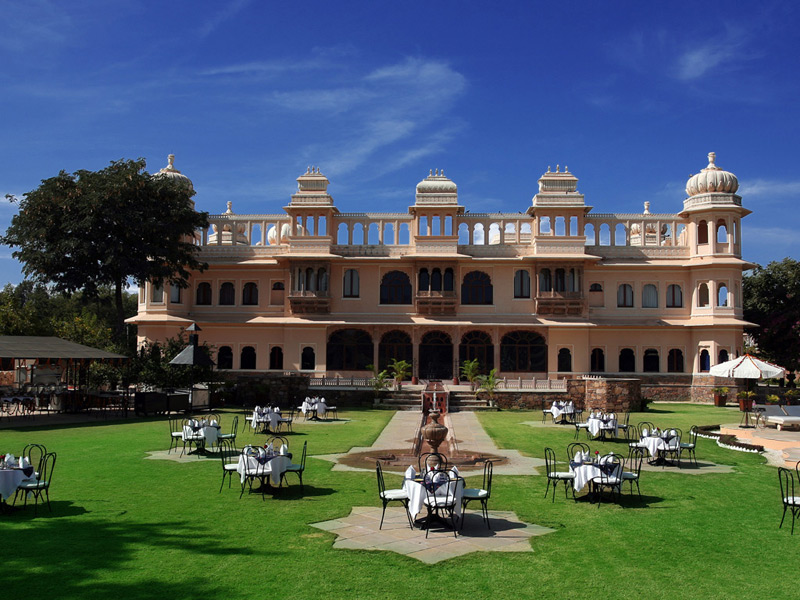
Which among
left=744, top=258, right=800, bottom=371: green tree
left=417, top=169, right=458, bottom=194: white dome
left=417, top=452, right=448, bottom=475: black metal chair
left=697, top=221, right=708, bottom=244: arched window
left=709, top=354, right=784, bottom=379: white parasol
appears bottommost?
left=417, top=452, right=448, bottom=475: black metal chair

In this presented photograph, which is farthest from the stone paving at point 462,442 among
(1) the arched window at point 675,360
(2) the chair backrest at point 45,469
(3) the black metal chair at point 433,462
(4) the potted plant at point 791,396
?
(1) the arched window at point 675,360

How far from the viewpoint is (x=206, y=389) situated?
95.1ft

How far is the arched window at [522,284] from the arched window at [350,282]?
912 centimetres

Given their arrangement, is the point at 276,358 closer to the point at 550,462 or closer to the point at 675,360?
the point at 675,360

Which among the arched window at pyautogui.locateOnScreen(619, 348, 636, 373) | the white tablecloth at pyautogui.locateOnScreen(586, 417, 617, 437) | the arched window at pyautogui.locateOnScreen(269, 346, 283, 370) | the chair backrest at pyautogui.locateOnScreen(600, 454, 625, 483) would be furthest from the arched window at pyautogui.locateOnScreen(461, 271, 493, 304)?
the chair backrest at pyautogui.locateOnScreen(600, 454, 625, 483)

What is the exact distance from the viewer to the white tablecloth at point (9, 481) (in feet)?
33.8

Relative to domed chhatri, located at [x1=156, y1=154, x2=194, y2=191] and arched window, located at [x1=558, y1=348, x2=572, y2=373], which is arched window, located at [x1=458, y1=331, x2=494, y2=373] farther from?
domed chhatri, located at [x1=156, y1=154, x2=194, y2=191]

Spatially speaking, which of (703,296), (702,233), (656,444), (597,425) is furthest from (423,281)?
(656,444)

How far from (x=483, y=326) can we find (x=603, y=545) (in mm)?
29561

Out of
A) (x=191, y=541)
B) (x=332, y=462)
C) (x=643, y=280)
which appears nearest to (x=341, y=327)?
(x=643, y=280)

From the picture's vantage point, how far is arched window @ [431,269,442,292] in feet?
129

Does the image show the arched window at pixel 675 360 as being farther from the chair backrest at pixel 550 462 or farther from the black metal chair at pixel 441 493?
the black metal chair at pixel 441 493

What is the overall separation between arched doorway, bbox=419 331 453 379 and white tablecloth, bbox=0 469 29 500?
2952 cm

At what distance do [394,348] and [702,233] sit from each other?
747 inches
